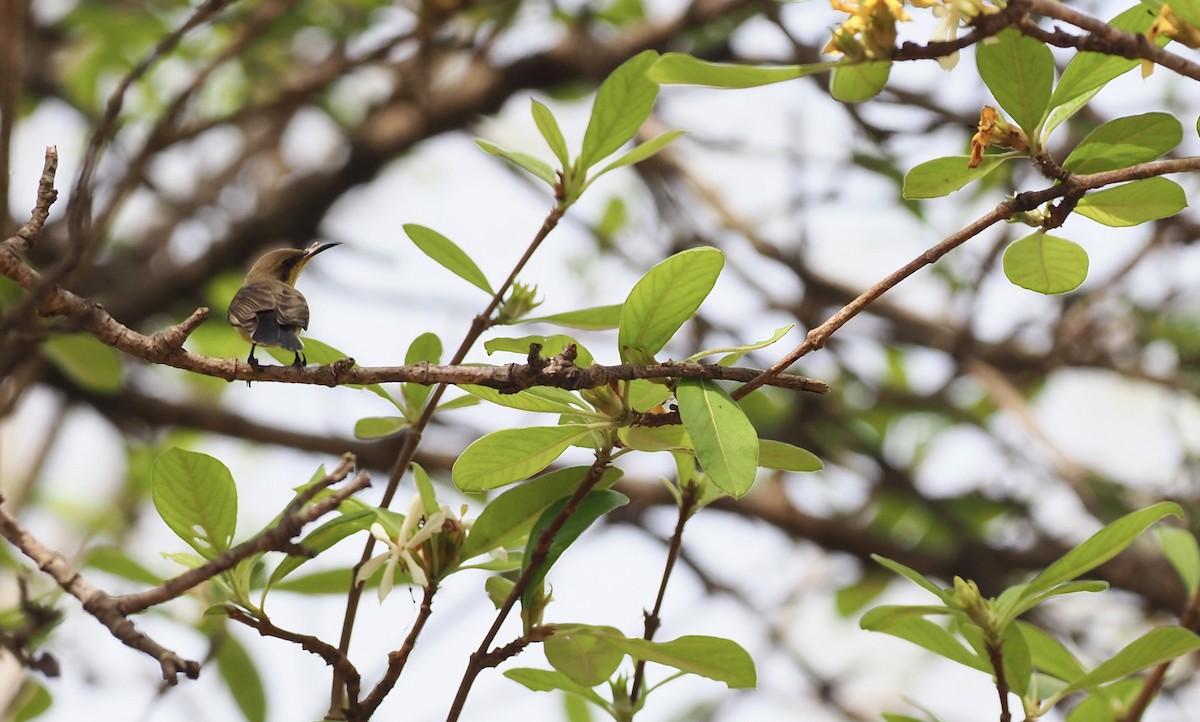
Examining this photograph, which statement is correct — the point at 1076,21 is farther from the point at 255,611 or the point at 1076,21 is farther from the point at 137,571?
the point at 137,571

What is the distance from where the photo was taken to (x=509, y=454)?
51.0 inches

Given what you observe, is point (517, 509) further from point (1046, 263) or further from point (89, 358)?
point (89, 358)

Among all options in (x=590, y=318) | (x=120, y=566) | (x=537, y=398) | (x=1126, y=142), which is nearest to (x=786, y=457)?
(x=537, y=398)

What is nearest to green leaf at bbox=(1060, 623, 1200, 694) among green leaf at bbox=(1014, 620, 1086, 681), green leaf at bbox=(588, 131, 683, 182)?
green leaf at bbox=(1014, 620, 1086, 681)

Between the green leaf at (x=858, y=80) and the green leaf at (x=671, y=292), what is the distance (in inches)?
8.3

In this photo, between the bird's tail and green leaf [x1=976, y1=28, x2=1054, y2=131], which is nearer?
green leaf [x1=976, y1=28, x2=1054, y2=131]

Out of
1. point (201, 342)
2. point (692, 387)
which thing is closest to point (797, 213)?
point (201, 342)

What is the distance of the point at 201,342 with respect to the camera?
398cm

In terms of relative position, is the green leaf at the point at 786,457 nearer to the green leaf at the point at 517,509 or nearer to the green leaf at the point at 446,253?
the green leaf at the point at 517,509

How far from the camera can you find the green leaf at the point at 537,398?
1271mm

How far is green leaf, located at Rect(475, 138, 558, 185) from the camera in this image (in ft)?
4.66

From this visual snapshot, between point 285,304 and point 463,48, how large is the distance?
1974mm

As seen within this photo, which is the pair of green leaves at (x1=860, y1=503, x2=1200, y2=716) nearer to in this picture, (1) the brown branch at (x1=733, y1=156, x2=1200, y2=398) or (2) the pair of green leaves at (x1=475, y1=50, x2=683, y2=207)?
(1) the brown branch at (x1=733, y1=156, x2=1200, y2=398)

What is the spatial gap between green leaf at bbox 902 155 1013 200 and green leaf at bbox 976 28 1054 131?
2.2 inches
